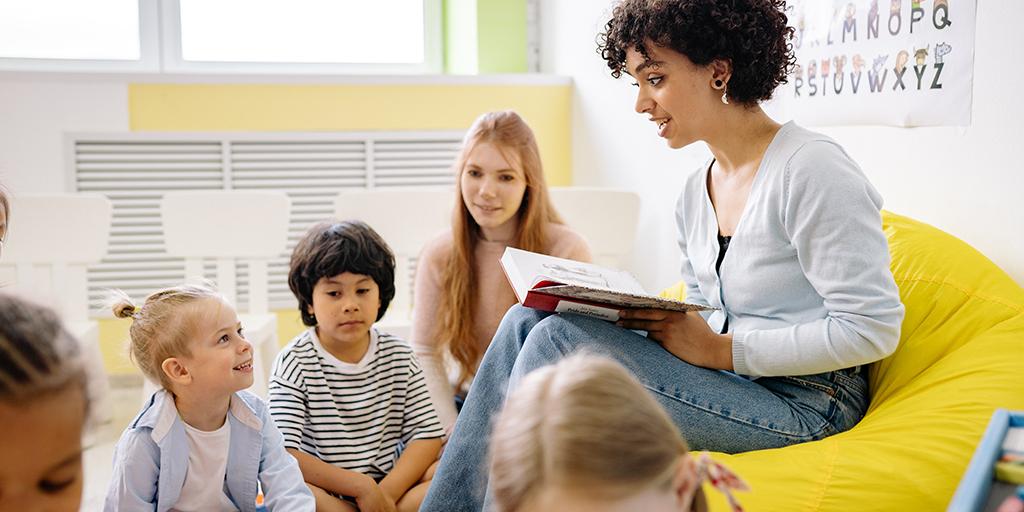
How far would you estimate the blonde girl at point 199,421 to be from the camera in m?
1.54

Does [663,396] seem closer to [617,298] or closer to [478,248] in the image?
[617,298]

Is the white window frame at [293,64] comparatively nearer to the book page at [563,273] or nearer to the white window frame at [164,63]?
the white window frame at [164,63]

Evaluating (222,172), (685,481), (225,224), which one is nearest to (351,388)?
(685,481)

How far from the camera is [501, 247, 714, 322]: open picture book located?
4.48 feet

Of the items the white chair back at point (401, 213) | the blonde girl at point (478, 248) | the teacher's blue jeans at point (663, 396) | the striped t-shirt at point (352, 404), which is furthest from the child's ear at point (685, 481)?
the white chair back at point (401, 213)

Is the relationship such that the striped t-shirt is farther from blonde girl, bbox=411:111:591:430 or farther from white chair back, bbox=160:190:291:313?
white chair back, bbox=160:190:291:313

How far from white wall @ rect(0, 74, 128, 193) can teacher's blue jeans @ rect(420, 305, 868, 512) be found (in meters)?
2.36

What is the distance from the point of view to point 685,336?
4.87 ft

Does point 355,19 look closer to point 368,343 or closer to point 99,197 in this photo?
point 99,197

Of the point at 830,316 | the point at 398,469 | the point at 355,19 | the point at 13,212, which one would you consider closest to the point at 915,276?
the point at 830,316

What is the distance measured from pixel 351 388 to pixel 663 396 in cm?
69

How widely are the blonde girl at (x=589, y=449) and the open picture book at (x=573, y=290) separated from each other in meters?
0.49

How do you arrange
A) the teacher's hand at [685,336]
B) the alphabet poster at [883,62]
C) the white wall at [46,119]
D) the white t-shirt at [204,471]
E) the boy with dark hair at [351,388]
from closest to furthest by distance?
the teacher's hand at [685,336]
the white t-shirt at [204,471]
the alphabet poster at [883,62]
the boy with dark hair at [351,388]
the white wall at [46,119]

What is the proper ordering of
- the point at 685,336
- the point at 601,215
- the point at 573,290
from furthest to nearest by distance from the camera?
the point at 601,215 → the point at 685,336 → the point at 573,290
